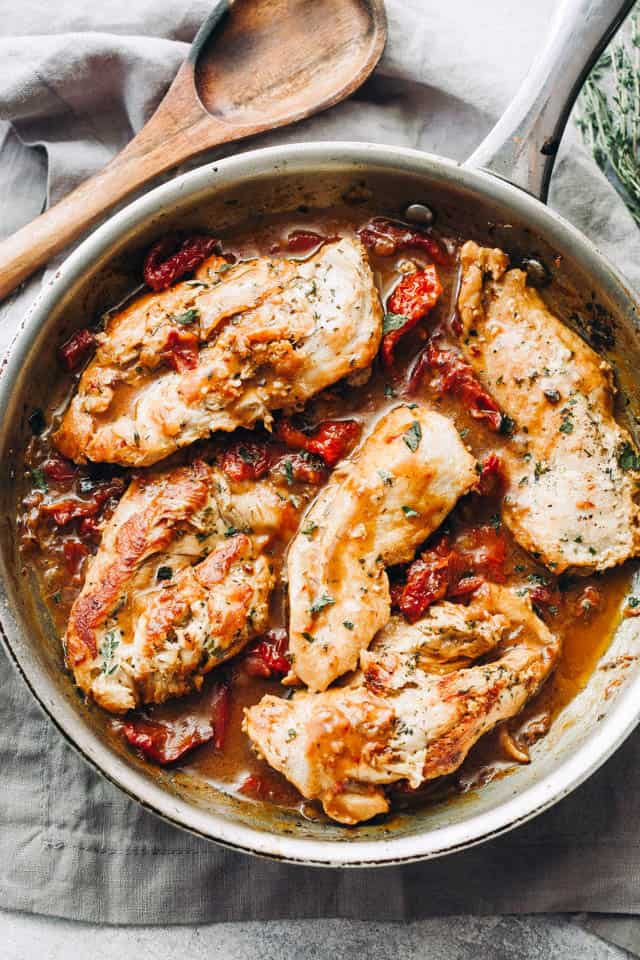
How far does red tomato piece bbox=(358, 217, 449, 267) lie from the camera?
11.2ft

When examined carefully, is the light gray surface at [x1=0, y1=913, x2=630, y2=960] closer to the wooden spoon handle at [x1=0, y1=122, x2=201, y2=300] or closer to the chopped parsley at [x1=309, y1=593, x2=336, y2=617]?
the chopped parsley at [x1=309, y1=593, x2=336, y2=617]

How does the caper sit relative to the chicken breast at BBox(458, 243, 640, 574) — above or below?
above

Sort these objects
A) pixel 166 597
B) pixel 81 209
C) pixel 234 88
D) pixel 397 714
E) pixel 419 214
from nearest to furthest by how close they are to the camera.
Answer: pixel 397 714, pixel 166 597, pixel 419 214, pixel 81 209, pixel 234 88

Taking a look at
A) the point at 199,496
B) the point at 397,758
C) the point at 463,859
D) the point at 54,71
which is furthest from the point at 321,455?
the point at 54,71

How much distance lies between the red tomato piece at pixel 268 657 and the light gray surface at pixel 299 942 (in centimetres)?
101

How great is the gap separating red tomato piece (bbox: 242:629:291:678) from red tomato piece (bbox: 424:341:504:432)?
1.00 m

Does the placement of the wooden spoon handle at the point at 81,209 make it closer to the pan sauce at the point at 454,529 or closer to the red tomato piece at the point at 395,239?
the pan sauce at the point at 454,529

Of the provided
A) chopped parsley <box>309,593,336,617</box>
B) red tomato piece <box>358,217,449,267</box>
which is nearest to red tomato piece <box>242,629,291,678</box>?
chopped parsley <box>309,593,336,617</box>

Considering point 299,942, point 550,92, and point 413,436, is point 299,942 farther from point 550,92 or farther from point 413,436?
point 550,92

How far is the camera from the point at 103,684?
308 centimetres

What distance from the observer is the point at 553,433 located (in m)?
3.23

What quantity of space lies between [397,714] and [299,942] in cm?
111

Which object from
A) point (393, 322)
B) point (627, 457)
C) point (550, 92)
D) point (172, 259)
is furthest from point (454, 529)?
point (550, 92)

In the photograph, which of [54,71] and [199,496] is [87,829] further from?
[54,71]
